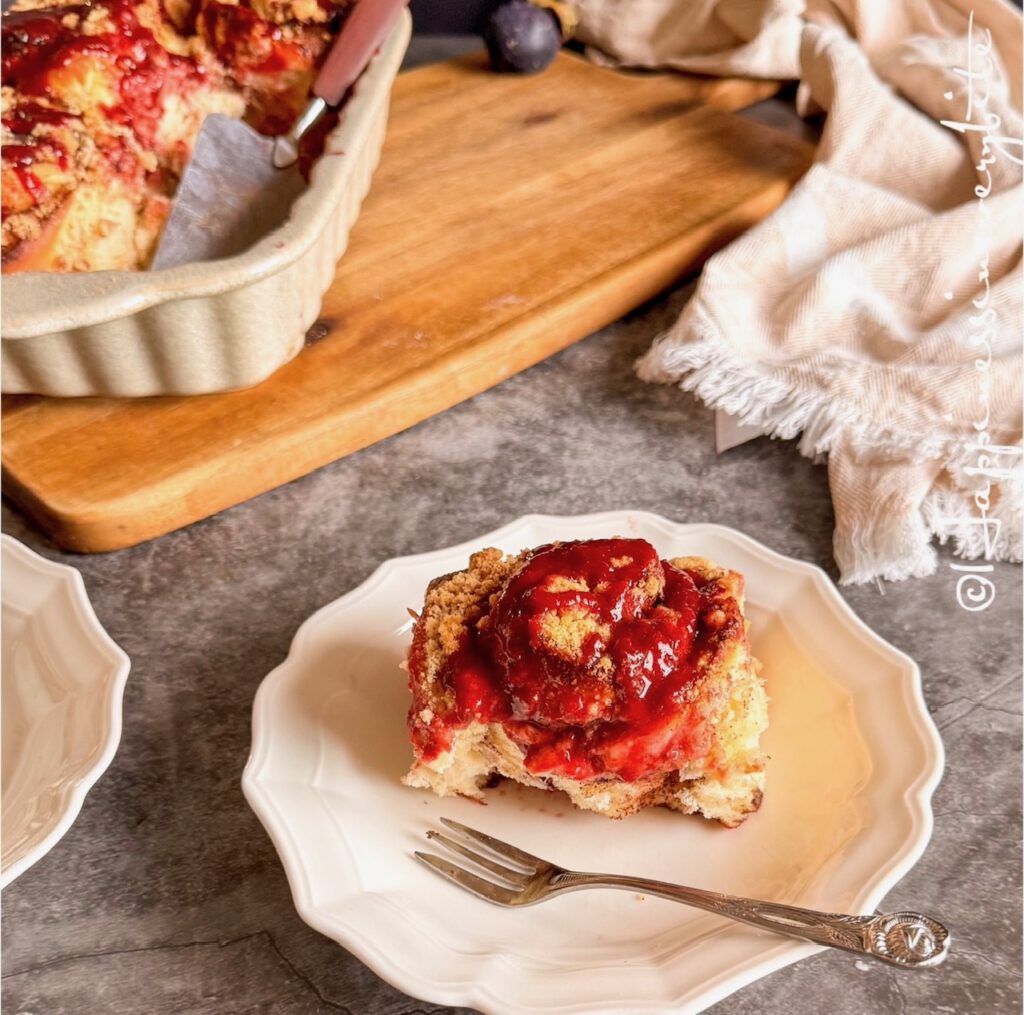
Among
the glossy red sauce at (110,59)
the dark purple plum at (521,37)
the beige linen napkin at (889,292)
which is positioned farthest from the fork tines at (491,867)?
the dark purple plum at (521,37)

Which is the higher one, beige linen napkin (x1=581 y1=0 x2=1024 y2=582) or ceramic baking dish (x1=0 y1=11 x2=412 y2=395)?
ceramic baking dish (x1=0 y1=11 x2=412 y2=395)

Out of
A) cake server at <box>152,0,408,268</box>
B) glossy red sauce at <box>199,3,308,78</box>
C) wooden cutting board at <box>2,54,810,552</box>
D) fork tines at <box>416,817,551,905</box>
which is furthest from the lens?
glossy red sauce at <box>199,3,308,78</box>

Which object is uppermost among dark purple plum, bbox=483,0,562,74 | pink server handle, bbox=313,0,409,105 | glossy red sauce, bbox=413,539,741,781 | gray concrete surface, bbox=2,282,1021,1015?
pink server handle, bbox=313,0,409,105

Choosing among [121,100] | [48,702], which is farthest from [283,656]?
[121,100]

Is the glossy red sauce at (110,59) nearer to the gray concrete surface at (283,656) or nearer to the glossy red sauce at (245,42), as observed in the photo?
the glossy red sauce at (245,42)

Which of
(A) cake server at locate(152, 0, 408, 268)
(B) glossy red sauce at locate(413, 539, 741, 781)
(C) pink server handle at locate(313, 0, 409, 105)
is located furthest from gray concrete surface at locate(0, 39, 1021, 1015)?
(C) pink server handle at locate(313, 0, 409, 105)

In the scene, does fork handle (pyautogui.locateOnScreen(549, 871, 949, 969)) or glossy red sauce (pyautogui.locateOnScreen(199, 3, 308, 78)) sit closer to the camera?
fork handle (pyautogui.locateOnScreen(549, 871, 949, 969))

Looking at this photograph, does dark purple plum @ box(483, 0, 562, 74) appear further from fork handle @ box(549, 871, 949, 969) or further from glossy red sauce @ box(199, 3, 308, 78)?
fork handle @ box(549, 871, 949, 969)

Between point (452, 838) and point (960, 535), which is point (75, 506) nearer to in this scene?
point (452, 838)
